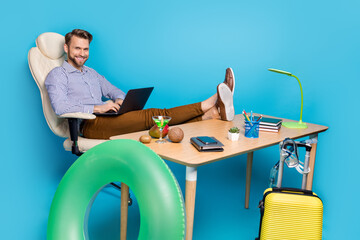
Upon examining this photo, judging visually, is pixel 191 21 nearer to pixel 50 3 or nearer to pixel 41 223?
pixel 50 3

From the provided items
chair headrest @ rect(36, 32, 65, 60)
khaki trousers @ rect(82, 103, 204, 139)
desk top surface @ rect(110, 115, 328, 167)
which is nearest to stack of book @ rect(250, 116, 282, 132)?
desk top surface @ rect(110, 115, 328, 167)

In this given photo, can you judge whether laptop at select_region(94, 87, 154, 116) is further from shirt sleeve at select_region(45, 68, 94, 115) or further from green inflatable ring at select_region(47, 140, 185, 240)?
green inflatable ring at select_region(47, 140, 185, 240)

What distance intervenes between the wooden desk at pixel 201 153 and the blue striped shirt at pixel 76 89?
0.72 metres

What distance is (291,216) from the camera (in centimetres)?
202

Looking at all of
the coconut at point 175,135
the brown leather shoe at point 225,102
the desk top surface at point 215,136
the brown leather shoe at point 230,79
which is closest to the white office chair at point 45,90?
the desk top surface at point 215,136

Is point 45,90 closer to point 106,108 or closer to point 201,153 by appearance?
point 106,108

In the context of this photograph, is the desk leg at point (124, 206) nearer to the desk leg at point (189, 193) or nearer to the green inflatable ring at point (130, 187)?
the green inflatable ring at point (130, 187)

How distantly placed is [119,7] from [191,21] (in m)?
0.70

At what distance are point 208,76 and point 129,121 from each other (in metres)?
1.28

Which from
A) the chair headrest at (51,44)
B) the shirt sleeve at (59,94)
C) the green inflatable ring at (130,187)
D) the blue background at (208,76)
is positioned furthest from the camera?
the blue background at (208,76)

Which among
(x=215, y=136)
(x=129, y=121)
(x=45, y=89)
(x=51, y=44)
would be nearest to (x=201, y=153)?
(x=215, y=136)

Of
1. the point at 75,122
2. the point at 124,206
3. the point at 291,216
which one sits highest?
the point at 75,122

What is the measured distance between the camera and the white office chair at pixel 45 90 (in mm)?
2764

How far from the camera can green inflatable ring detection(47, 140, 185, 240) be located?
68.9 inches
